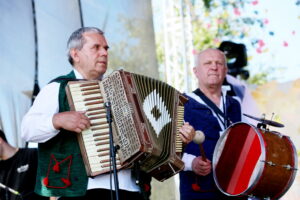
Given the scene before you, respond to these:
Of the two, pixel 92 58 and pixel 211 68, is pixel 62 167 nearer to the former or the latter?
pixel 92 58

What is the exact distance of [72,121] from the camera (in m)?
3.12

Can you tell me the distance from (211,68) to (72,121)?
61.5 inches

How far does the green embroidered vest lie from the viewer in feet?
10.7

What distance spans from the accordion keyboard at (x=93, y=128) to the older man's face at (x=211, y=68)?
4.29ft

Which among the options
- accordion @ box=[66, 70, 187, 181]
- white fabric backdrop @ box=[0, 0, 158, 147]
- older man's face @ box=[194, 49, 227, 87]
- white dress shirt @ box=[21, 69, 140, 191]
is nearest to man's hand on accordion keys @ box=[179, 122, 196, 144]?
accordion @ box=[66, 70, 187, 181]

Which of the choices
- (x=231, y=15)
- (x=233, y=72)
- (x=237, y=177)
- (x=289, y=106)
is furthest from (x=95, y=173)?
(x=231, y=15)

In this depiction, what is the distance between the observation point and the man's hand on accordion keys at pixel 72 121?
3123 mm

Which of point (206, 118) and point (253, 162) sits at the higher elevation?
point (206, 118)

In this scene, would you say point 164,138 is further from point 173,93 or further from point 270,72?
point 270,72

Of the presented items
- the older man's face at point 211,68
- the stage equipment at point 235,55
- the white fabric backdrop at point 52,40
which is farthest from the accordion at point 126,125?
the stage equipment at point 235,55

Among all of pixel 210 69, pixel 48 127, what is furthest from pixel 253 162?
pixel 48 127

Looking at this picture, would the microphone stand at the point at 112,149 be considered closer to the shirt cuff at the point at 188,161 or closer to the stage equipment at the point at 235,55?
the shirt cuff at the point at 188,161

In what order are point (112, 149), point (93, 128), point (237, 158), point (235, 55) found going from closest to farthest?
point (112, 149), point (93, 128), point (237, 158), point (235, 55)

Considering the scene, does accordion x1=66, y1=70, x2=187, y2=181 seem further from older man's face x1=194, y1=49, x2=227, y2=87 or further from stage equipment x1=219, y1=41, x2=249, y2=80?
stage equipment x1=219, y1=41, x2=249, y2=80
